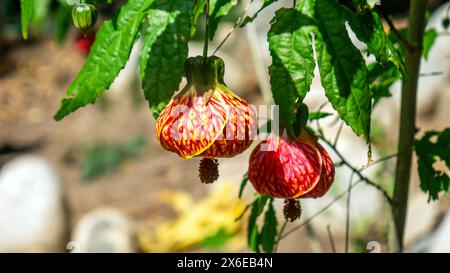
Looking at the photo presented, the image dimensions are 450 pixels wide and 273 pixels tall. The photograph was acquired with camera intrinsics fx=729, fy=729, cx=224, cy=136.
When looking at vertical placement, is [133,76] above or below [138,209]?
above

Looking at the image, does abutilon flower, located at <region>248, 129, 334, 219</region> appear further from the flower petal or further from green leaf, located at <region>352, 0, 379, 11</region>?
green leaf, located at <region>352, 0, 379, 11</region>

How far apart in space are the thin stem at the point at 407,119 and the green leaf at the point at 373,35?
27 cm

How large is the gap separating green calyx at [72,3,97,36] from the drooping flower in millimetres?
297

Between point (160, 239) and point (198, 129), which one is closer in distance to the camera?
point (198, 129)

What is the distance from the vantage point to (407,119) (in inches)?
49.8

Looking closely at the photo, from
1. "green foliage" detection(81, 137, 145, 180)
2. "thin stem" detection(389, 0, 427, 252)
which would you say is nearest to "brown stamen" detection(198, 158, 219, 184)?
"thin stem" detection(389, 0, 427, 252)

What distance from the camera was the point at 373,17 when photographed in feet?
3.03

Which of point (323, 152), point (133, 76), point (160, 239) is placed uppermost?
point (133, 76)

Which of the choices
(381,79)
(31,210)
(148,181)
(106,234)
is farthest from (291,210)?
(148,181)

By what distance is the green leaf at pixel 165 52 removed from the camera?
97 centimetres
